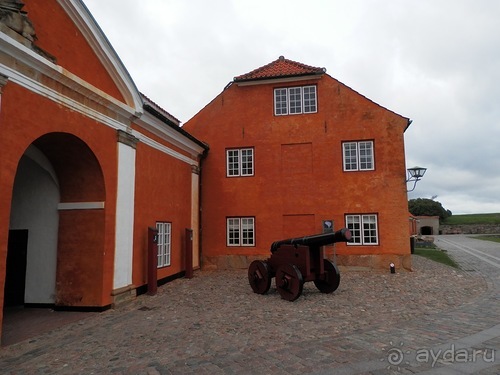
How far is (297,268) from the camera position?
8781 mm

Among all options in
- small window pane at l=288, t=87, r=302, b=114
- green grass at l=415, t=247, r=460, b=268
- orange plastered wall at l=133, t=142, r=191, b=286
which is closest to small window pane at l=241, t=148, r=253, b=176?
→ orange plastered wall at l=133, t=142, r=191, b=286

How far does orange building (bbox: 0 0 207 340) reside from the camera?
6.11 meters

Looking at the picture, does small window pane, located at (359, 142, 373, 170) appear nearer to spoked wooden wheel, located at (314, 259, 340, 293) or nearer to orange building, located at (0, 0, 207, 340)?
spoked wooden wheel, located at (314, 259, 340, 293)

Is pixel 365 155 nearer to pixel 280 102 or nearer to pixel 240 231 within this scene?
pixel 280 102

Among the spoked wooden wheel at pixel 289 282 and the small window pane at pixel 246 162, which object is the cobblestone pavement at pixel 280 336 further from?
→ the small window pane at pixel 246 162

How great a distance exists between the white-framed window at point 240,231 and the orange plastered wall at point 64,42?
7.48m

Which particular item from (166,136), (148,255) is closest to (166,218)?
(148,255)

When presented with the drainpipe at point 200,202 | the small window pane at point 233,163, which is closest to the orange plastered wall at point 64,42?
the drainpipe at point 200,202

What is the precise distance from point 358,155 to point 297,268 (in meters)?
6.69

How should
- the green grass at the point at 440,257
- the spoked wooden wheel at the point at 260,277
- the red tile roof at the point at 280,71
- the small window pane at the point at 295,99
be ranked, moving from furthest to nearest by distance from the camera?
the green grass at the point at 440,257
the small window pane at the point at 295,99
the red tile roof at the point at 280,71
the spoked wooden wheel at the point at 260,277

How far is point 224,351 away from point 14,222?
259 inches

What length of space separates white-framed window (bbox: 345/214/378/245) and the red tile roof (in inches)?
234

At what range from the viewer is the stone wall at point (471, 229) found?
59.0 metres

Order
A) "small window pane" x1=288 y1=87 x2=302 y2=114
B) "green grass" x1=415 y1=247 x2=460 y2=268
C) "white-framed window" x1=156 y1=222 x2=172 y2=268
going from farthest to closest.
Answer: "green grass" x1=415 y1=247 x2=460 y2=268, "small window pane" x1=288 y1=87 x2=302 y2=114, "white-framed window" x1=156 y1=222 x2=172 y2=268
